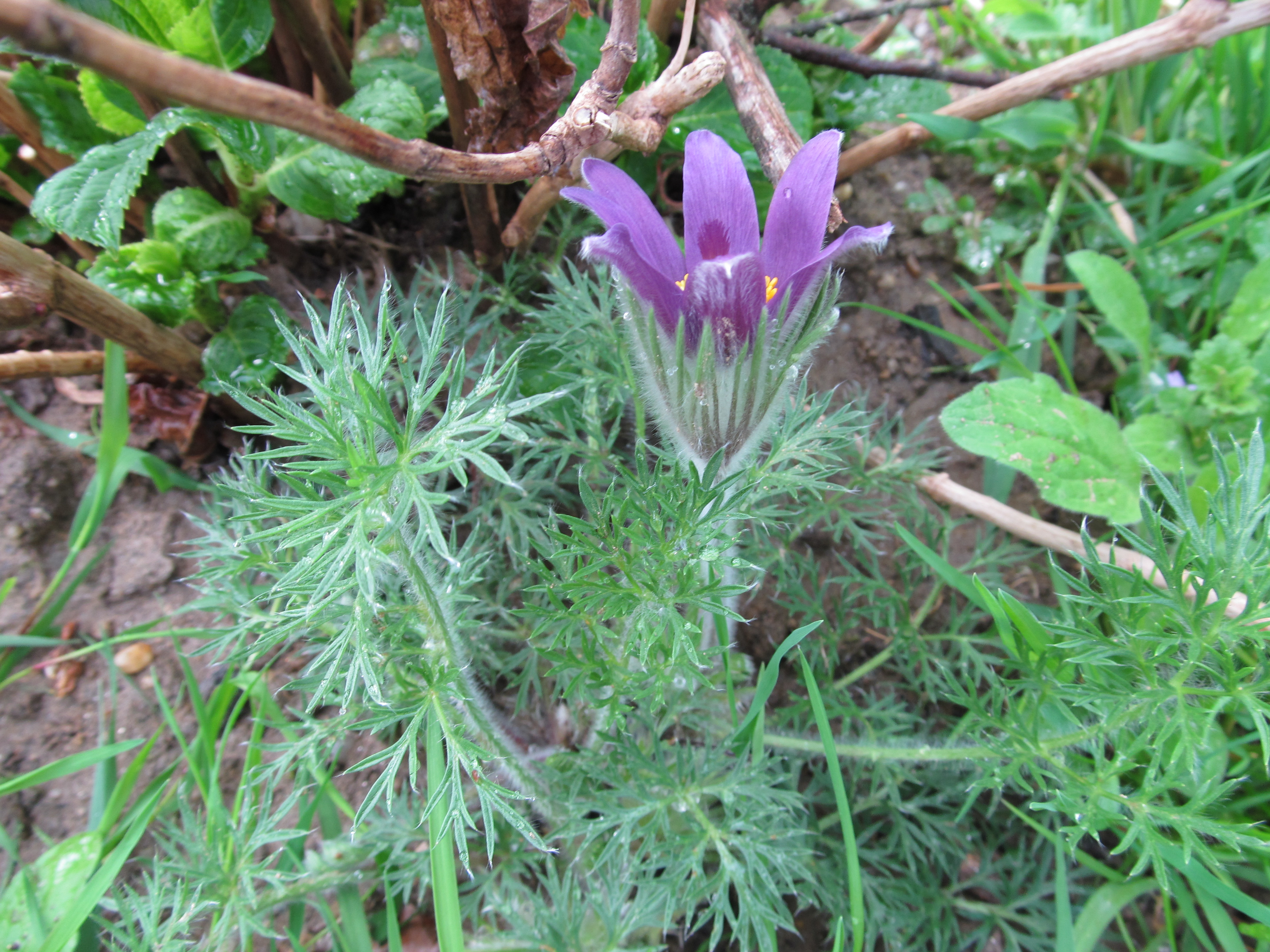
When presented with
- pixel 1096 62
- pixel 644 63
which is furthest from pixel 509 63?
pixel 1096 62

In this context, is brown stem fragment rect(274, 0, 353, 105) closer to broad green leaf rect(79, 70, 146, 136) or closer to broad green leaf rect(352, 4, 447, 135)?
broad green leaf rect(352, 4, 447, 135)

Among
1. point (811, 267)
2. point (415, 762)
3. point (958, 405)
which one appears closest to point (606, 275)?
point (811, 267)

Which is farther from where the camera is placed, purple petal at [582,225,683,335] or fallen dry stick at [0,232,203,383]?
fallen dry stick at [0,232,203,383]

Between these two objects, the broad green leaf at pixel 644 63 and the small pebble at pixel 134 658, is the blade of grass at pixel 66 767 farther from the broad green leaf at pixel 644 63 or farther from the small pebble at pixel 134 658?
the broad green leaf at pixel 644 63

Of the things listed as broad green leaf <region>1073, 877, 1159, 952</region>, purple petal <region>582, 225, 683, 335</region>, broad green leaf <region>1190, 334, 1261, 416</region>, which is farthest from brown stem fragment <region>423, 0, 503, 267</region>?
broad green leaf <region>1073, 877, 1159, 952</region>

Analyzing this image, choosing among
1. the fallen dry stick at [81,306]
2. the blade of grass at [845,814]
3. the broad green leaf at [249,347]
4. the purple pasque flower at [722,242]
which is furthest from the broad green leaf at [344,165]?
the blade of grass at [845,814]

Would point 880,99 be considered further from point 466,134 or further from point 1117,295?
point 466,134

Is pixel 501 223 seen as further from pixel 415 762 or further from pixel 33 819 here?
pixel 33 819
